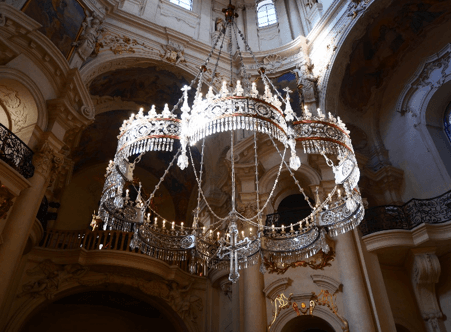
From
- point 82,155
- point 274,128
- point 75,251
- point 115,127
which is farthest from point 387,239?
point 82,155

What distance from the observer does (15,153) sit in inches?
273

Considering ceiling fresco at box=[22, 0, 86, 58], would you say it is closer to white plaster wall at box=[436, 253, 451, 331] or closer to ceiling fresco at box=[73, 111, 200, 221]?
ceiling fresco at box=[73, 111, 200, 221]

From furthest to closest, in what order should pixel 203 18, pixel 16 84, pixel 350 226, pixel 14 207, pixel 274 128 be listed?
pixel 203 18, pixel 16 84, pixel 14 207, pixel 350 226, pixel 274 128

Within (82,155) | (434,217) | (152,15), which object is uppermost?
(152,15)

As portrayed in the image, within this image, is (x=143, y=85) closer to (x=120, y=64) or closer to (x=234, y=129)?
(x=120, y=64)

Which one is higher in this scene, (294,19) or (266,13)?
(266,13)

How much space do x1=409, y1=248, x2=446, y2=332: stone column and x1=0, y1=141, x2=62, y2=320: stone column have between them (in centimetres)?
748

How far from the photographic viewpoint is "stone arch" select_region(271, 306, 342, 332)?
705 cm

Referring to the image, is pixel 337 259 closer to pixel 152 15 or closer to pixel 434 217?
pixel 434 217

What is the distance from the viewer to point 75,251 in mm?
9117

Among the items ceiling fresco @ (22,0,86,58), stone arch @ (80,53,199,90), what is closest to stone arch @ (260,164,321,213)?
stone arch @ (80,53,199,90)

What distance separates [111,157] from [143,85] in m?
3.53

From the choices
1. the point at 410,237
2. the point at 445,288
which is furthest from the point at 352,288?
the point at 445,288

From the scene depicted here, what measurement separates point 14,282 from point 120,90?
5.99m
